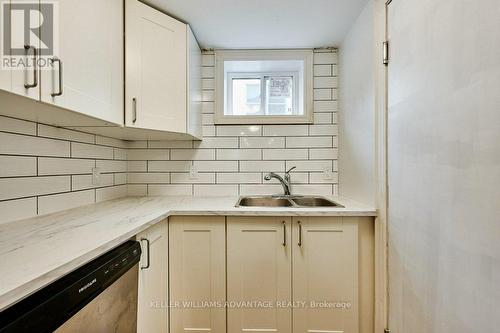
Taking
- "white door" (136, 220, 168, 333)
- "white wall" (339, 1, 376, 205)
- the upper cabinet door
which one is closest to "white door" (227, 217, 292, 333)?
"white door" (136, 220, 168, 333)

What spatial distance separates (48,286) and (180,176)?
1325 millimetres

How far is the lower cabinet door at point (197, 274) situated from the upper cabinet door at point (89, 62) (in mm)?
712

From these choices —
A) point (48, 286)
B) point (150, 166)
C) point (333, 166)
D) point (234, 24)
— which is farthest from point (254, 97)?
point (48, 286)

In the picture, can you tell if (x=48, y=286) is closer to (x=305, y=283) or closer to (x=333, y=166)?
(x=305, y=283)

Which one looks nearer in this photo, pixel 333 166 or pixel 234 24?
pixel 234 24

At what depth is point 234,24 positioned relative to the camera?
5.06ft

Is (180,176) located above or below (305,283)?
above

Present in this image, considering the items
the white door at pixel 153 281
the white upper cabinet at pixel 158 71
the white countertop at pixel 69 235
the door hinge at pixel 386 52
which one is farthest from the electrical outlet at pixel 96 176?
the door hinge at pixel 386 52

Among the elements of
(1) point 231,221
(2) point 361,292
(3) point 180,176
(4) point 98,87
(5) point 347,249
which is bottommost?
(2) point 361,292

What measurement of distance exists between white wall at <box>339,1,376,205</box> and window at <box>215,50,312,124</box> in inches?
11.4

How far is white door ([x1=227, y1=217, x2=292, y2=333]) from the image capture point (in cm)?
131

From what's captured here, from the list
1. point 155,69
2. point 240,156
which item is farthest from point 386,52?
point 155,69

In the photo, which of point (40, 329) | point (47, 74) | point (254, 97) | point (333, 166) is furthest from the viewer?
point (254, 97)

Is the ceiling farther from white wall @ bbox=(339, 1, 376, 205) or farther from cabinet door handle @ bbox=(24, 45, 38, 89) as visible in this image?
cabinet door handle @ bbox=(24, 45, 38, 89)
